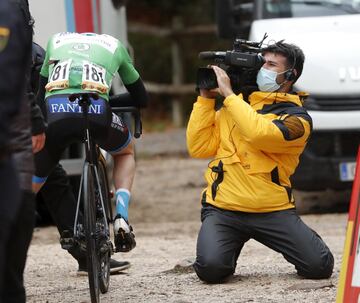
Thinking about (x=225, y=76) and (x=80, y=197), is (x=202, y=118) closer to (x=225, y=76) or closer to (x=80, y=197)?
(x=225, y=76)

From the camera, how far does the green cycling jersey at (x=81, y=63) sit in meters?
6.20

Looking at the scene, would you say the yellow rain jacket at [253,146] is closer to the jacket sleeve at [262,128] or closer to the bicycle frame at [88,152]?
the jacket sleeve at [262,128]

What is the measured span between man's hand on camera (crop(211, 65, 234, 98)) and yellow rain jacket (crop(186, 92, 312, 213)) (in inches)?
2.1

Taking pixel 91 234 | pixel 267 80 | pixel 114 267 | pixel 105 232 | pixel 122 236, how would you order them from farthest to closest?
pixel 114 267 < pixel 267 80 < pixel 122 236 < pixel 105 232 < pixel 91 234

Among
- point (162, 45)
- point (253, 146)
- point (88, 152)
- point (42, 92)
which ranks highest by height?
point (42, 92)

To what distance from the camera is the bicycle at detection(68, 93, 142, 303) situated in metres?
6.03

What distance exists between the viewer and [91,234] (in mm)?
6062

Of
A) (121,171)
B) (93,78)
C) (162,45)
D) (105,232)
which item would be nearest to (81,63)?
(93,78)

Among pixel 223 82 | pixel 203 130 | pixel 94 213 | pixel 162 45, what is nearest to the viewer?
pixel 94 213

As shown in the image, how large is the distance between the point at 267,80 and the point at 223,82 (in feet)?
0.95

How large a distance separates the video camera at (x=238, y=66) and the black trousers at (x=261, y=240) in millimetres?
744

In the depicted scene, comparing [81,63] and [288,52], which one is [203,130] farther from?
[81,63]

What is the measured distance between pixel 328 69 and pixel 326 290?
3.71 meters

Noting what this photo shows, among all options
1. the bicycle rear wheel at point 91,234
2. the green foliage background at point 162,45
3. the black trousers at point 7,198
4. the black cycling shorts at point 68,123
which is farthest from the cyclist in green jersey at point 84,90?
the green foliage background at point 162,45
